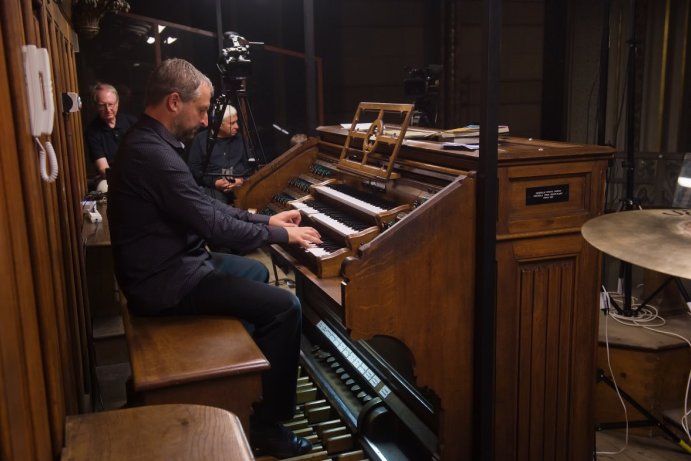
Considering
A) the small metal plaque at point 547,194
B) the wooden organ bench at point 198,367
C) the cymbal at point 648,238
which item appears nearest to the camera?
the cymbal at point 648,238

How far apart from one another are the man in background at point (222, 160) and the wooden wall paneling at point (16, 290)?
378 centimetres

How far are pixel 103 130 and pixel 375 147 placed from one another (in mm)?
3193

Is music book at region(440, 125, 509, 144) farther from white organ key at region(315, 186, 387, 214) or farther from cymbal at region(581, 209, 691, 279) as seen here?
cymbal at region(581, 209, 691, 279)

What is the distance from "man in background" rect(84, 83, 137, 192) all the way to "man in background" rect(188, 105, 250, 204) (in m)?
0.63

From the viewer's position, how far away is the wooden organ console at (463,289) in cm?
227

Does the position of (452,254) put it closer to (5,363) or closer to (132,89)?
(5,363)

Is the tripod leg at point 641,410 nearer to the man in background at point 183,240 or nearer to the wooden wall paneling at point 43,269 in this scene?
the man in background at point 183,240

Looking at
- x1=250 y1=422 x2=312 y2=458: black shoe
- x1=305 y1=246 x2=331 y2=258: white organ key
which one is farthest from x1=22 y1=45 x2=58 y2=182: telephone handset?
x1=250 y1=422 x2=312 y2=458: black shoe

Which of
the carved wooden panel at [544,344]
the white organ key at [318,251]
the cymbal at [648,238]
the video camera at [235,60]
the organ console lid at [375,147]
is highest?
the video camera at [235,60]

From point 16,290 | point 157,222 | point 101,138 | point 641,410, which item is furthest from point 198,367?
point 101,138

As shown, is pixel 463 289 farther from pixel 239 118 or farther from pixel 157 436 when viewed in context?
pixel 239 118

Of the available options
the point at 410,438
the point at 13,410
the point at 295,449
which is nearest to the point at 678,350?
the point at 410,438

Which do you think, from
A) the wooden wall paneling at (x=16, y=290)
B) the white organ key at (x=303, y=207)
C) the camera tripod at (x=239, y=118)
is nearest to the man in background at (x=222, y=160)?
the camera tripod at (x=239, y=118)

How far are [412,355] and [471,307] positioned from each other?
0.29 m
